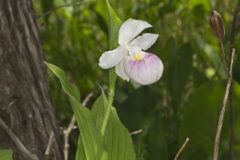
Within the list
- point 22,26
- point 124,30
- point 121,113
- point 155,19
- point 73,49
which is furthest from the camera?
point 73,49

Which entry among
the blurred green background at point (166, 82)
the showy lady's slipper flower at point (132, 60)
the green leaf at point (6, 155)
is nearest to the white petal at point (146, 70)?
the showy lady's slipper flower at point (132, 60)

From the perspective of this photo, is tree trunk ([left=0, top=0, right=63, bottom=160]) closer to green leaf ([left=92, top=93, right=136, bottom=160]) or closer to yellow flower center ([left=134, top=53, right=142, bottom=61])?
green leaf ([left=92, top=93, right=136, bottom=160])

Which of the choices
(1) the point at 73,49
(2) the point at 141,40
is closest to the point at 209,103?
(2) the point at 141,40

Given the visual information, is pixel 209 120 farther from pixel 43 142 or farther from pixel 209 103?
pixel 43 142

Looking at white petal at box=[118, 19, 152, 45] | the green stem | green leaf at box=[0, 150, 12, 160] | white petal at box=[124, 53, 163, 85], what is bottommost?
green leaf at box=[0, 150, 12, 160]

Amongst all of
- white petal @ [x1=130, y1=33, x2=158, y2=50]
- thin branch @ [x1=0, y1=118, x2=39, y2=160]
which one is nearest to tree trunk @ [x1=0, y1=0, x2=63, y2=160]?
thin branch @ [x1=0, y1=118, x2=39, y2=160]

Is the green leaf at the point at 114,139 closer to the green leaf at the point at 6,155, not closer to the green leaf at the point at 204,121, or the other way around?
the green leaf at the point at 6,155
